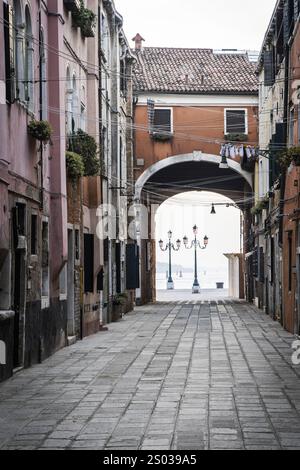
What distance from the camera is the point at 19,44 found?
46.4 feet

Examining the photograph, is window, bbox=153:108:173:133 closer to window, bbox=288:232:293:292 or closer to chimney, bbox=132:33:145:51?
chimney, bbox=132:33:145:51

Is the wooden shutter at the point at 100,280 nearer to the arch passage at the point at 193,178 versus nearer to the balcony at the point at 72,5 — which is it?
the balcony at the point at 72,5

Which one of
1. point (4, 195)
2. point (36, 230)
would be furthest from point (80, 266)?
point (4, 195)

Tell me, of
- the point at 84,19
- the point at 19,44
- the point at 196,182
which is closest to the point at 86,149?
the point at 84,19

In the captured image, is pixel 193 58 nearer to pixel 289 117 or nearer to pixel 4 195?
pixel 289 117

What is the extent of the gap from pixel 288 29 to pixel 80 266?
8065 millimetres

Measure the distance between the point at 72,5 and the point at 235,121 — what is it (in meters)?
18.6

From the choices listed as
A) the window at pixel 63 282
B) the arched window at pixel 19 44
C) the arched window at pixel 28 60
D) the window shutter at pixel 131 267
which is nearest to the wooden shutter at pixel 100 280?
the window at pixel 63 282

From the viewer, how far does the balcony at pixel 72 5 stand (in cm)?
1845

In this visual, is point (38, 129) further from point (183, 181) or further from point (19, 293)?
point (183, 181)

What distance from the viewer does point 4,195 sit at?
12.2m

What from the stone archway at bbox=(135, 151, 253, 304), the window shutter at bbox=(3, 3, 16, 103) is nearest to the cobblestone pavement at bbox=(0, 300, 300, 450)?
the window shutter at bbox=(3, 3, 16, 103)

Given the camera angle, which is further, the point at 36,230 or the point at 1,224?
the point at 36,230
